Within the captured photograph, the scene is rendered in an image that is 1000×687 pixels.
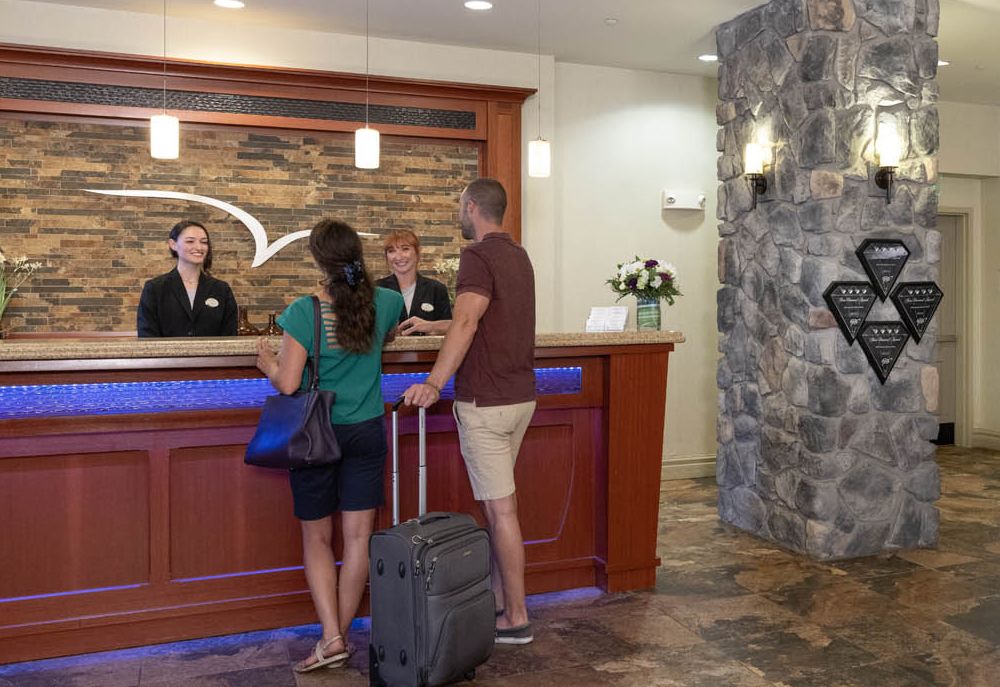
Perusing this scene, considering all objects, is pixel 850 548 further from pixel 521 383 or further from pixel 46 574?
pixel 46 574

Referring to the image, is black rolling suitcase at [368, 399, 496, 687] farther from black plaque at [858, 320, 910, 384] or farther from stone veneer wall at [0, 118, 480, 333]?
stone veneer wall at [0, 118, 480, 333]

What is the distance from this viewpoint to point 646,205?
6.21 metres

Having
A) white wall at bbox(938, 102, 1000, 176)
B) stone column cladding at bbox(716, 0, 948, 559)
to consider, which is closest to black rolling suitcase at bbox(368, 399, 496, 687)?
stone column cladding at bbox(716, 0, 948, 559)

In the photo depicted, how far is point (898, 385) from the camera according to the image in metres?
4.50

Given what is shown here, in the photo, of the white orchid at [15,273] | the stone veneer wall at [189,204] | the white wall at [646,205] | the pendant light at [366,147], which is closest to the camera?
the pendant light at [366,147]

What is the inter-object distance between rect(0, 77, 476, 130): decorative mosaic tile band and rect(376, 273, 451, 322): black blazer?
1381 mm

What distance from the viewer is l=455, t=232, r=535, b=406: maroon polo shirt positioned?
9.95 ft

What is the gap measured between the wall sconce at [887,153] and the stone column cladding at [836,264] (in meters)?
0.04

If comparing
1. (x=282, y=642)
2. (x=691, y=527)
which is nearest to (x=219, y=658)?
(x=282, y=642)

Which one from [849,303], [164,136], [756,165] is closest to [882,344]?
[849,303]

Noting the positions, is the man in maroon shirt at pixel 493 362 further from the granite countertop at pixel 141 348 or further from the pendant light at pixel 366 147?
the pendant light at pixel 366 147

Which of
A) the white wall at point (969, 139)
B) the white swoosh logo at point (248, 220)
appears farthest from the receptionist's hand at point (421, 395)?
the white wall at point (969, 139)

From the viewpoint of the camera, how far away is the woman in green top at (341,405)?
9.11 feet

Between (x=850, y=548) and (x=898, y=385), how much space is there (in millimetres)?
838
